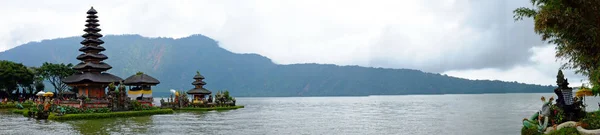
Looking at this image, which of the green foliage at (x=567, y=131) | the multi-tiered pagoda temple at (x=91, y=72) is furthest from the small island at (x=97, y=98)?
the green foliage at (x=567, y=131)

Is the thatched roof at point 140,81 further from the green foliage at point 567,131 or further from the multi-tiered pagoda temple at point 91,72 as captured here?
the green foliage at point 567,131

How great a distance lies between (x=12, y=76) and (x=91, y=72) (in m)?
30.1

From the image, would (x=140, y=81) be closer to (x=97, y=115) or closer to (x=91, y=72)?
(x=91, y=72)

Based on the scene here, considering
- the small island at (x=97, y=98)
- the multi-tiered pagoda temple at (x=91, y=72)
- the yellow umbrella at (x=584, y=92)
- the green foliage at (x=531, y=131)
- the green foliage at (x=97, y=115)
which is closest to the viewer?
the green foliage at (x=531, y=131)

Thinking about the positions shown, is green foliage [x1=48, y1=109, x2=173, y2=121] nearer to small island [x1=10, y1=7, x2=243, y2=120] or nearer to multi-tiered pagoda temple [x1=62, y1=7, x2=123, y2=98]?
small island [x1=10, y1=7, x2=243, y2=120]

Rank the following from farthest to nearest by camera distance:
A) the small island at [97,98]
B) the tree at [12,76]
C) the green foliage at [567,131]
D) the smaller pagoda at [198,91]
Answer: the tree at [12,76]
the smaller pagoda at [198,91]
the small island at [97,98]
the green foliage at [567,131]

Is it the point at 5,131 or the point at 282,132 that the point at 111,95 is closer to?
the point at 5,131

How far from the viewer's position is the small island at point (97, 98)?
1783 inches

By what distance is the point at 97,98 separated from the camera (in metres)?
56.1

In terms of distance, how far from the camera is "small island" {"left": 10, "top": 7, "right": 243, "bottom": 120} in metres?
45.3

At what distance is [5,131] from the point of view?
3039 cm

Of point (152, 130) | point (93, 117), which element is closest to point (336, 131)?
point (152, 130)

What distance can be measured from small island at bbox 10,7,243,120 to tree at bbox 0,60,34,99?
49.9 feet

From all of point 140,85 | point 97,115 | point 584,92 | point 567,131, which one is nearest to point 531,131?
point 567,131
